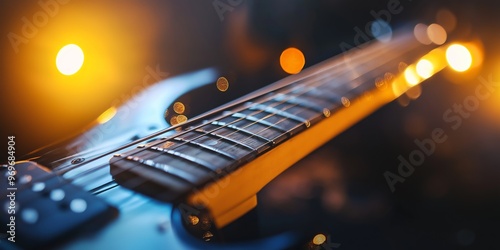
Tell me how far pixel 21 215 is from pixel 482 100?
0.86 meters

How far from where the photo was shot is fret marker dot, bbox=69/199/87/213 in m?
0.46

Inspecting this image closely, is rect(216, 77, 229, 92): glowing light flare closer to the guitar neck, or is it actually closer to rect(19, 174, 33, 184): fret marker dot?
the guitar neck

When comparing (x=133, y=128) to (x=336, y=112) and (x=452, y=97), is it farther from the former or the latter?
(x=452, y=97)

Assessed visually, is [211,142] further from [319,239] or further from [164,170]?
[319,239]

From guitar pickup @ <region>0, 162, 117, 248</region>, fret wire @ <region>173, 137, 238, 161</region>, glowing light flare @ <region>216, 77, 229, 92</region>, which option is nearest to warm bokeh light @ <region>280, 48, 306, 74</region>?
glowing light flare @ <region>216, 77, 229, 92</region>

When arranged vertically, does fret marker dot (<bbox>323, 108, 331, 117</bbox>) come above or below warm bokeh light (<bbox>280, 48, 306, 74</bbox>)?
below

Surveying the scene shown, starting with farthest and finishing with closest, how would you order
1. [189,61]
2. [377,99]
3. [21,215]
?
[189,61] < [377,99] < [21,215]

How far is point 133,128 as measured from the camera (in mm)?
636

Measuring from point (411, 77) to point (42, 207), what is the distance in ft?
2.40

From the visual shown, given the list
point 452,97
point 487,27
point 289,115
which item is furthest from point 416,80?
point 289,115

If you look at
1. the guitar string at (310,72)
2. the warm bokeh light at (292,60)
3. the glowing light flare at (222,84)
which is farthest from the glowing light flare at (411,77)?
the glowing light flare at (222,84)

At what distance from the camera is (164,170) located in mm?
486

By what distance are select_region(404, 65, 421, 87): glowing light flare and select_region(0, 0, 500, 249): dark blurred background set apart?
1.3 inches

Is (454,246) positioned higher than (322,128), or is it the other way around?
(322,128)
